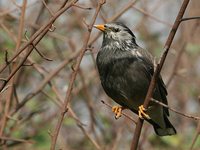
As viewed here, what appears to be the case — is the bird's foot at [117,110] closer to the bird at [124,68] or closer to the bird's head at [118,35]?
the bird at [124,68]

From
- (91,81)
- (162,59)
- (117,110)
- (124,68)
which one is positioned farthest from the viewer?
(91,81)

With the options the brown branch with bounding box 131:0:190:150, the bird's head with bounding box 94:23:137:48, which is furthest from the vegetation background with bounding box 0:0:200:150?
the brown branch with bounding box 131:0:190:150

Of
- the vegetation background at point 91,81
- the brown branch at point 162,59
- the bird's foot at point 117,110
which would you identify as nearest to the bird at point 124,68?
the bird's foot at point 117,110

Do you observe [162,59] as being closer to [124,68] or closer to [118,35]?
[124,68]

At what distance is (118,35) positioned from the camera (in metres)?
4.86

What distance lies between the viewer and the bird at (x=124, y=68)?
4.57 metres

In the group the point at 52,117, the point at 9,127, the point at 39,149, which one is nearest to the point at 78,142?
the point at 52,117

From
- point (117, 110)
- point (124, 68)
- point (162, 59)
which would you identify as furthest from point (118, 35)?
point (162, 59)

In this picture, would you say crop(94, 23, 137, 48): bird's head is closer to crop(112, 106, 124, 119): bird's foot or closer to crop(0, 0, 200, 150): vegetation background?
crop(0, 0, 200, 150): vegetation background

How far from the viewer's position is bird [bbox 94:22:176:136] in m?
4.57

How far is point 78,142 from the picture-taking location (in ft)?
24.1

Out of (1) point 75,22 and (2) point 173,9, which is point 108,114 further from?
(2) point 173,9

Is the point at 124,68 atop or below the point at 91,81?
below

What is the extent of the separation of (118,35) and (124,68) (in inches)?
17.4
